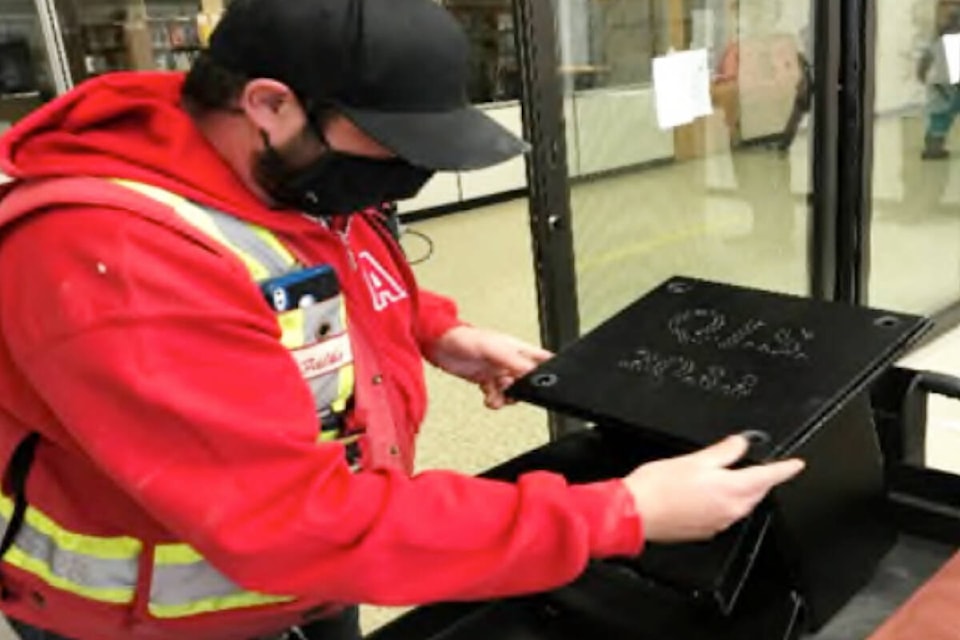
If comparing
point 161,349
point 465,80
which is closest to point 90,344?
point 161,349

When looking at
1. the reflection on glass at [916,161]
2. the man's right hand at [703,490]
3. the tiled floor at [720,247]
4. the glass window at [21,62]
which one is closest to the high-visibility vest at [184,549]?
the man's right hand at [703,490]

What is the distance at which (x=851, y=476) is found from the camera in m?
0.81

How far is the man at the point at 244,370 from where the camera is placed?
1.99ft

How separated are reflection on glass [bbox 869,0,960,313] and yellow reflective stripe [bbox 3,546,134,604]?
8.54 ft

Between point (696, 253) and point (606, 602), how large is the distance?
1.73 m

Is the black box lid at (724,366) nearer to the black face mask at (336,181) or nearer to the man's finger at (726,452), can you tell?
the man's finger at (726,452)

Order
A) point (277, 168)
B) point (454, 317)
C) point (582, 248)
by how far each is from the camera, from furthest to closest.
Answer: point (582, 248) → point (454, 317) → point (277, 168)

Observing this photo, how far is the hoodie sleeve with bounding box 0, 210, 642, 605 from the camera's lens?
0.60 m

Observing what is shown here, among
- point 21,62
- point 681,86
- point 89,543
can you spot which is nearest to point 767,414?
point 89,543

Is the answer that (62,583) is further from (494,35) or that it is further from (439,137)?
(494,35)

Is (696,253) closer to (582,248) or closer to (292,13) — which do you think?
(582,248)

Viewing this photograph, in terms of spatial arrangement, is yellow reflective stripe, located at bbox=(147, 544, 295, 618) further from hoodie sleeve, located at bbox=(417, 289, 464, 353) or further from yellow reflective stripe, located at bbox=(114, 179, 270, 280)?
hoodie sleeve, located at bbox=(417, 289, 464, 353)

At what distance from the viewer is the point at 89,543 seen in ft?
2.52

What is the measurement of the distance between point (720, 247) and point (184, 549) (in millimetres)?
2042
